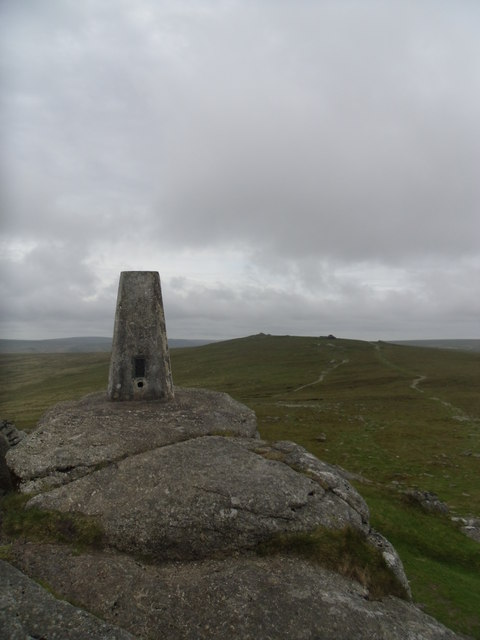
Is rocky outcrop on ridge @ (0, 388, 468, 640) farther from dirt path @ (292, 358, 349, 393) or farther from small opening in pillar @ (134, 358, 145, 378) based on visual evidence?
dirt path @ (292, 358, 349, 393)

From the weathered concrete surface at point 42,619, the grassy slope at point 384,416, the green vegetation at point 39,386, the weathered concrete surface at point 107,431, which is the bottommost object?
the green vegetation at point 39,386

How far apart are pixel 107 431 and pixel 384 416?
49161mm

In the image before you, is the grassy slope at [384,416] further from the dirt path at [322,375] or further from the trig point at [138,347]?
the trig point at [138,347]

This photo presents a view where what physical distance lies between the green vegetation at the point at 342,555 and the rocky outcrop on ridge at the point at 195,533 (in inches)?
12.0

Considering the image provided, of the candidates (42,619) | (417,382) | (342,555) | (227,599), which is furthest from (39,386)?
(227,599)

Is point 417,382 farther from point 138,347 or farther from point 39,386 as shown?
point 39,386

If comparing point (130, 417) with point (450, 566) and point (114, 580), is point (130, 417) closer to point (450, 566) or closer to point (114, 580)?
point (114, 580)

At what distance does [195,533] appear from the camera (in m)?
13.2

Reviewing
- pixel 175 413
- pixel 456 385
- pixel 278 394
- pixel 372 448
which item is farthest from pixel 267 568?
pixel 456 385

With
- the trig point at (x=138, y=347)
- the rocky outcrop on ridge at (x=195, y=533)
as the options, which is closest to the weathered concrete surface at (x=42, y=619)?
the rocky outcrop on ridge at (x=195, y=533)

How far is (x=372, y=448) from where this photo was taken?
42.7 m

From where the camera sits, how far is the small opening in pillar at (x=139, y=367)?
24.8m

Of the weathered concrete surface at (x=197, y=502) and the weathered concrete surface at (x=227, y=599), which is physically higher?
the weathered concrete surface at (x=197, y=502)

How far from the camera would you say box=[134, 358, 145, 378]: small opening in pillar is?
24844 mm
